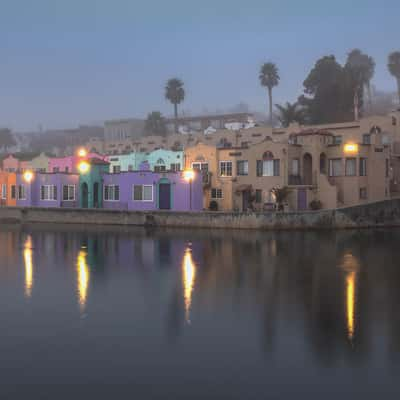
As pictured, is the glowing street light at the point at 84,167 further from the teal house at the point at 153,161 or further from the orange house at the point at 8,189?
the orange house at the point at 8,189

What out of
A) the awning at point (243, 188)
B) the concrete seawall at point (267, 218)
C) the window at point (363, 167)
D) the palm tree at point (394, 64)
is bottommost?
the concrete seawall at point (267, 218)

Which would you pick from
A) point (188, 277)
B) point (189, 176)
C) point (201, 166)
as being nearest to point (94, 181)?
point (189, 176)

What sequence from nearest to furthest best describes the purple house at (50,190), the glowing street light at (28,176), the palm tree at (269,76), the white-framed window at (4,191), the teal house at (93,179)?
the teal house at (93,179)
the purple house at (50,190)
the glowing street light at (28,176)
the white-framed window at (4,191)
the palm tree at (269,76)

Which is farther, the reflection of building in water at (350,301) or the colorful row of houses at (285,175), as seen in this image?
the colorful row of houses at (285,175)

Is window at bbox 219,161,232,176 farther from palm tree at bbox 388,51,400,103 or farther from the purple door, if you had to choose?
palm tree at bbox 388,51,400,103

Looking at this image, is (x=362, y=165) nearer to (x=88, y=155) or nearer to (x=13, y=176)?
(x=88, y=155)

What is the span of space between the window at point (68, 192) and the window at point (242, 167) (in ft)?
73.9

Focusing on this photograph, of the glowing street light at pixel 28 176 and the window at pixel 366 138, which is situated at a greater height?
the window at pixel 366 138

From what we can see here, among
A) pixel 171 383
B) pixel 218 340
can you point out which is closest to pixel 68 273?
pixel 218 340

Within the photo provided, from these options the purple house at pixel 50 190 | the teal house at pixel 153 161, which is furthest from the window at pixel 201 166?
the purple house at pixel 50 190

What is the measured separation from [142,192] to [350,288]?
4007cm

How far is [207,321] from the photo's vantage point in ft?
71.8

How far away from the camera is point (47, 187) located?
7281cm

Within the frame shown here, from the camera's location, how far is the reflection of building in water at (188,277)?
24.9m
